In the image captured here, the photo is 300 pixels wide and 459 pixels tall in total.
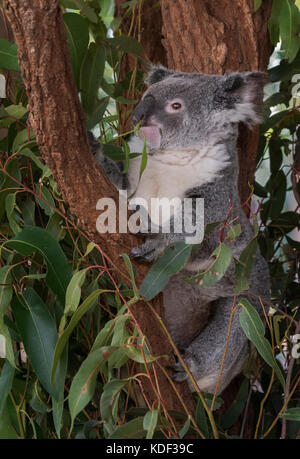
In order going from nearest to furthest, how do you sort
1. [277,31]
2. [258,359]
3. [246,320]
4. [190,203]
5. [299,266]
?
[246,320], [190,203], [277,31], [258,359], [299,266]

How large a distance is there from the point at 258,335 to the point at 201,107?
82cm

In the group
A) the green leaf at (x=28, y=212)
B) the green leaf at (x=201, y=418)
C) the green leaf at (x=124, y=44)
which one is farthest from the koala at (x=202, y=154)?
the green leaf at (x=201, y=418)

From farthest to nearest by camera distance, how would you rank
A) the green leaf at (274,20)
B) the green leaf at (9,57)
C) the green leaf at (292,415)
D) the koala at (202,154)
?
the green leaf at (274,20), the koala at (202,154), the green leaf at (9,57), the green leaf at (292,415)

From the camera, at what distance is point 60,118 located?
3.93ft

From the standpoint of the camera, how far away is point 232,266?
185cm

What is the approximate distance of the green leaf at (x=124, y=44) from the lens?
1.74m

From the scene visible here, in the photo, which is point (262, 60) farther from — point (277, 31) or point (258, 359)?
point (258, 359)

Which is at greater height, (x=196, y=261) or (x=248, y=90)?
(x=248, y=90)

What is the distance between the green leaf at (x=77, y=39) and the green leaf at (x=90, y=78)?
20mm

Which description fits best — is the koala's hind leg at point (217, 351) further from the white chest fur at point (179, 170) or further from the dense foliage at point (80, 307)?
the white chest fur at point (179, 170)

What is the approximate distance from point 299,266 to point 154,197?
3.32 ft

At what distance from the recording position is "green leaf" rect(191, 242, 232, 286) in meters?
1.33

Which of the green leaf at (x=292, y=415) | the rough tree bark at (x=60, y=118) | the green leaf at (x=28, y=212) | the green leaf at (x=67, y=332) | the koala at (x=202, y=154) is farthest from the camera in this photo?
the koala at (x=202, y=154)
